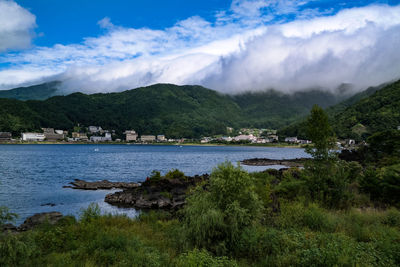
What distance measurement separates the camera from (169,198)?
1070 inches

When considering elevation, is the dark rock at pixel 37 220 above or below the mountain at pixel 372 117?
below

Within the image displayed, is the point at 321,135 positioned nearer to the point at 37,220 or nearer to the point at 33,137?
the point at 37,220

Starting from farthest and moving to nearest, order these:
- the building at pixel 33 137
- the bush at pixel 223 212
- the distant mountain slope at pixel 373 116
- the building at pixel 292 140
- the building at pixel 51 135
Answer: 1. the building at pixel 292 140
2. the building at pixel 51 135
3. the building at pixel 33 137
4. the distant mountain slope at pixel 373 116
5. the bush at pixel 223 212

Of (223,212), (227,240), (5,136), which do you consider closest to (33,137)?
(5,136)

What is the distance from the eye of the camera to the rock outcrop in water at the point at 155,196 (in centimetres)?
2584

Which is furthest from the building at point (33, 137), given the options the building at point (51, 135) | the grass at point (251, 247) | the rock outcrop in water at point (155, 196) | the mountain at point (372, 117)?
the grass at point (251, 247)

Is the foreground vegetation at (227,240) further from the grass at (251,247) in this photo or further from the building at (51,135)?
the building at (51,135)

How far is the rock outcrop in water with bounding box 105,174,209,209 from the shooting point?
25844mm

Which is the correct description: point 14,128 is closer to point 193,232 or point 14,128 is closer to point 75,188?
point 75,188

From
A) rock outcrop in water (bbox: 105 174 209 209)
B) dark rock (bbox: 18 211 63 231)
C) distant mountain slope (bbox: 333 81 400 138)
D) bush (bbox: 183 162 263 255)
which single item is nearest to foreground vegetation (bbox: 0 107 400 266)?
bush (bbox: 183 162 263 255)

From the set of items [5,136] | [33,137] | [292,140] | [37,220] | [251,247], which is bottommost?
[292,140]

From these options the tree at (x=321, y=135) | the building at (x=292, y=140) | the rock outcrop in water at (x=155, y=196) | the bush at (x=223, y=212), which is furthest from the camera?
the building at (x=292, y=140)

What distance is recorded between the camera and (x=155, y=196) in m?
27.5

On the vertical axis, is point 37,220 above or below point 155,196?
above
